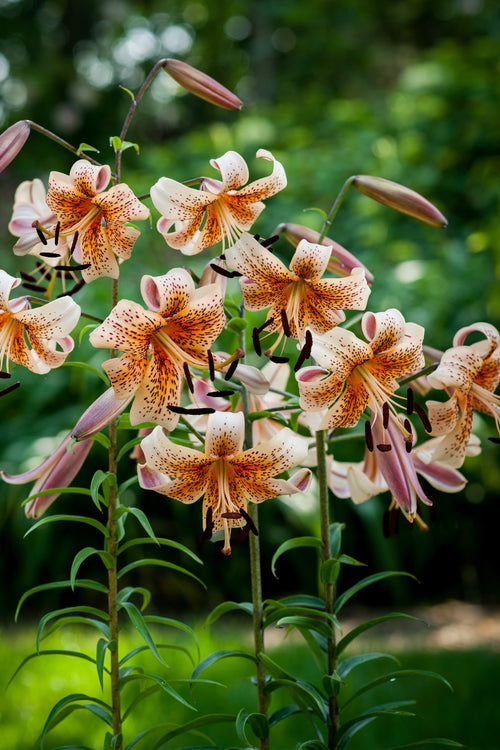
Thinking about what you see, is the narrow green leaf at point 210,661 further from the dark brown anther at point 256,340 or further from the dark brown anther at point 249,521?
the dark brown anther at point 256,340

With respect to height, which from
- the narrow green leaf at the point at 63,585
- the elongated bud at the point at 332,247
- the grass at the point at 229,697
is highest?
the elongated bud at the point at 332,247

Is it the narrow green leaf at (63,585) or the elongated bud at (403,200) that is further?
the elongated bud at (403,200)

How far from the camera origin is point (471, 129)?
4.52 metres

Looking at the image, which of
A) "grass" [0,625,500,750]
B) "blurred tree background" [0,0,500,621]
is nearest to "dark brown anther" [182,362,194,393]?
"grass" [0,625,500,750]

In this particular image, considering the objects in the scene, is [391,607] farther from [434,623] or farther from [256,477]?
[256,477]

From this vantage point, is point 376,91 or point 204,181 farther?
point 376,91

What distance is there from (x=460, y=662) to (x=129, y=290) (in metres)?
2.04

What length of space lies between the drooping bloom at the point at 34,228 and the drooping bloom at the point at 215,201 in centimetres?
13

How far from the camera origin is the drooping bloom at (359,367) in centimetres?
85

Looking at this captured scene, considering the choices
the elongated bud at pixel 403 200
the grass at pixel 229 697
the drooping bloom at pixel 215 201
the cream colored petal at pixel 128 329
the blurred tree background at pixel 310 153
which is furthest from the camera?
the blurred tree background at pixel 310 153

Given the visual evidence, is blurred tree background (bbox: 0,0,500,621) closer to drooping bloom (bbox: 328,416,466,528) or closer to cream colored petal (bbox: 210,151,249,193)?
drooping bloom (bbox: 328,416,466,528)

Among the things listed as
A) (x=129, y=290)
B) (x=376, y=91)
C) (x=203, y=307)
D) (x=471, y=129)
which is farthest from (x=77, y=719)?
(x=376, y=91)

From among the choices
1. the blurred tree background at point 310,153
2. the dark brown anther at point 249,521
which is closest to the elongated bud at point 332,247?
the dark brown anther at point 249,521

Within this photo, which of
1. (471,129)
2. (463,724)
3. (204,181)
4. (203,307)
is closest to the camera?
(203,307)
